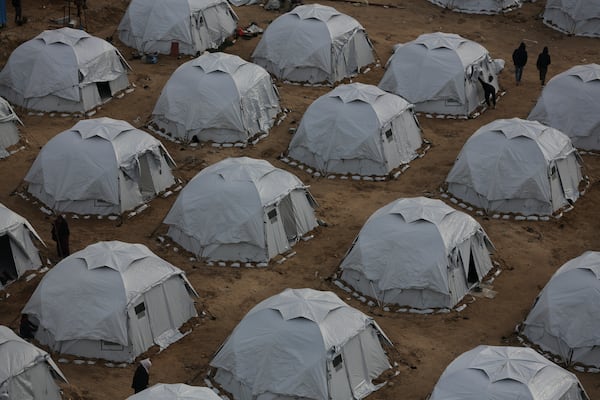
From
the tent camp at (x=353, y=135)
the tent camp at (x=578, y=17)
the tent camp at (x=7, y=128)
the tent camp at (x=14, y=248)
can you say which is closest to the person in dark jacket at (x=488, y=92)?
the tent camp at (x=353, y=135)

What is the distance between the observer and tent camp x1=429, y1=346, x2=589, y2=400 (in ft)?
90.0

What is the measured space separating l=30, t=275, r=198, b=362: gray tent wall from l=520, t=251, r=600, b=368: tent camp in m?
8.41

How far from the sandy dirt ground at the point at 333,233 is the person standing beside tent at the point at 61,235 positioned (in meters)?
0.59

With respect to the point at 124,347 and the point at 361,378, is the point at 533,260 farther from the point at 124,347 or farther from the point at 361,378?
the point at 124,347

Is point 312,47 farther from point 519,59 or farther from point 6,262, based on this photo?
point 6,262

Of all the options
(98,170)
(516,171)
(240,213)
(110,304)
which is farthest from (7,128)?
(516,171)

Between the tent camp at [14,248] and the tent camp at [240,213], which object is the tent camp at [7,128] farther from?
the tent camp at [240,213]

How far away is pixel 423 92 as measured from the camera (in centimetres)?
4291

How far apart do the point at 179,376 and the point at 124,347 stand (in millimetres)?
1562

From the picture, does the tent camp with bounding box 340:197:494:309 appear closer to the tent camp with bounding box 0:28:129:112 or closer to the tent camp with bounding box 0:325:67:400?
the tent camp with bounding box 0:325:67:400

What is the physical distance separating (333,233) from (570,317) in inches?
308

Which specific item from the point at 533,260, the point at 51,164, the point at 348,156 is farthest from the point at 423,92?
the point at 51,164

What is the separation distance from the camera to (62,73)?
42438 millimetres

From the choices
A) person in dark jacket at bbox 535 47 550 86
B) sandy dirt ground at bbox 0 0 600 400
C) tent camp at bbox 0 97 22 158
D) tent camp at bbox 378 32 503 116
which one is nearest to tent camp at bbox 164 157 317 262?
sandy dirt ground at bbox 0 0 600 400
